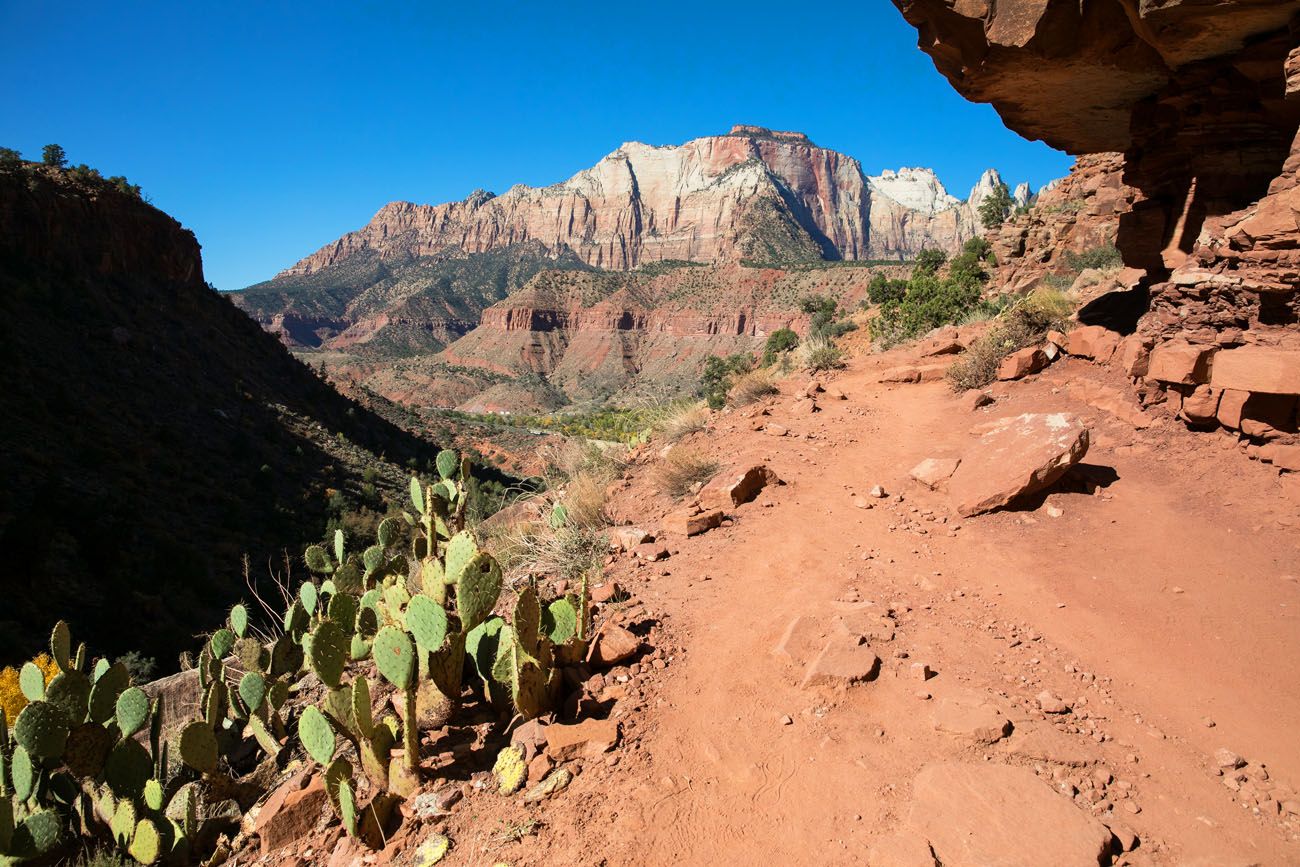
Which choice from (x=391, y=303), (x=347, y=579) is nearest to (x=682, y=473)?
(x=347, y=579)

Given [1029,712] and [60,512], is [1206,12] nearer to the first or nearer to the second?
[1029,712]

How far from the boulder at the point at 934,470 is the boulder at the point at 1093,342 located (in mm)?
2774

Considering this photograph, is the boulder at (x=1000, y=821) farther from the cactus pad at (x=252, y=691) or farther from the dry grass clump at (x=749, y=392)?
the dry grass clump at (x=749, y=392)

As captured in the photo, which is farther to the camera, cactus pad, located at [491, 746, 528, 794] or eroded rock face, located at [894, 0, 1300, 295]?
eroded rock face, located at [894, 0, 1300, 295]

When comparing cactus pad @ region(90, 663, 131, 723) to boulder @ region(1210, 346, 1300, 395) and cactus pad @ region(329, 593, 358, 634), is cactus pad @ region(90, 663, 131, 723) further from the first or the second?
boulder @ region(1210, 346, 1300, 395)

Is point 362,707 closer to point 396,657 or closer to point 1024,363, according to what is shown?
point 396,657

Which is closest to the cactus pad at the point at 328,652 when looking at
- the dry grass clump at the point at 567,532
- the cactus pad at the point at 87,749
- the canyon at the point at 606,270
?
the cactus pad at the point at 87,749

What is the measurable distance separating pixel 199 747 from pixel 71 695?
34.5 inches

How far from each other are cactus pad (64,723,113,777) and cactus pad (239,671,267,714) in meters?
0.62

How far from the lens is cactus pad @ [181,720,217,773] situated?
3.14 m

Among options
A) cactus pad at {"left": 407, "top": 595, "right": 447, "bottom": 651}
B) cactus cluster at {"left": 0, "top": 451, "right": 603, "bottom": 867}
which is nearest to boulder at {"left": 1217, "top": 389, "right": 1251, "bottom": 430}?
cactus cluster at {"left": 0, "top": 451, "right": 603, "bottom": 867}

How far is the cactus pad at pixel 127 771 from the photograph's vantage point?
3295 mm

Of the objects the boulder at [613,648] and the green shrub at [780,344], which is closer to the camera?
the boulder at [613,648]

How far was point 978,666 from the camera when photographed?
354 centimetres
